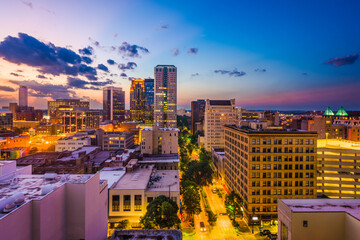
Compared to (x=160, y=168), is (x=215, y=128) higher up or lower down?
higher up

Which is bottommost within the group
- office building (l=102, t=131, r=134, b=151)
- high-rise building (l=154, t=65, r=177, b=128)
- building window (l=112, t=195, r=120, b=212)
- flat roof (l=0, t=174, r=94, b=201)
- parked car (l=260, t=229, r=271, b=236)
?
parked car (l=260, t=229, r=271, b=236)

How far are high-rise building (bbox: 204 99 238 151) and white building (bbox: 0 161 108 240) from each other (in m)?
97.4

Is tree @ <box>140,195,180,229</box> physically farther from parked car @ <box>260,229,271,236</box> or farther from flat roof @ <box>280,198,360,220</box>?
parked car @ <box>260,229,271,236</box>

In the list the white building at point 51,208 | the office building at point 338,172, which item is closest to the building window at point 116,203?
the white building at point 51,208

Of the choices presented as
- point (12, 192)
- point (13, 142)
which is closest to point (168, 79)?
point (13, 142)

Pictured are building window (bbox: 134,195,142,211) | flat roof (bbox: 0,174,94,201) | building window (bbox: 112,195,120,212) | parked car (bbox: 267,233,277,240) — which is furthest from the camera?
building window (bbox: 134,195,142,211)

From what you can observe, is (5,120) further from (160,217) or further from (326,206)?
(326,206)

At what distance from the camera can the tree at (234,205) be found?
167ft

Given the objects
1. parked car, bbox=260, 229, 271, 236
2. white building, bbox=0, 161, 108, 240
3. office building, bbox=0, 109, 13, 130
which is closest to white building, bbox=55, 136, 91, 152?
white building, bbox=0, 161, 108, 240

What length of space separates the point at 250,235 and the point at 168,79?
153922 mm

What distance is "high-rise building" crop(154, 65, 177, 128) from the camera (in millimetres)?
183875

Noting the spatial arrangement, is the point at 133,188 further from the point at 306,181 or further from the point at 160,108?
the point at 160,108

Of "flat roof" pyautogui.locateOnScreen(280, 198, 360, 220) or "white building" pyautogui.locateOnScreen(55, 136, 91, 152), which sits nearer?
"flat roof" pyautogui.locateOnScreen(280, 198, 360, 220)

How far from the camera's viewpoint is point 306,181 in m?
51.3
